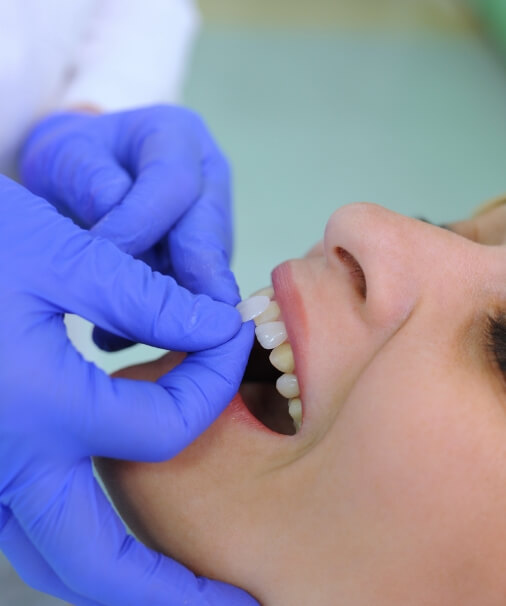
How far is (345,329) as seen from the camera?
86cm

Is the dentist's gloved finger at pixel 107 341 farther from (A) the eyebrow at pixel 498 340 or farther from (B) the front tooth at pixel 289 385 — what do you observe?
(A) the eyebrow at pixel 498 340

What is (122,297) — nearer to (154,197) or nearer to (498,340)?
(154,197)

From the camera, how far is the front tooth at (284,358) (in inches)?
36.4

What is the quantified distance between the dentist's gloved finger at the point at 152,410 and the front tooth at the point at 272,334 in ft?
0.31

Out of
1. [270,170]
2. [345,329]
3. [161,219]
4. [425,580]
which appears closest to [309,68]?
[270,170]

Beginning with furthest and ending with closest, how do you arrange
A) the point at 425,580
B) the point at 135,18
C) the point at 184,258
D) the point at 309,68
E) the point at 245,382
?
the point at 309,68 < the point at 135,18 < the point at 245,382 < the point at 184,258 < the point at 425,580

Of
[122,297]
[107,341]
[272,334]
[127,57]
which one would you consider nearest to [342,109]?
[127,57]

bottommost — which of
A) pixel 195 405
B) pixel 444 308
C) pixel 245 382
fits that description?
pixel 245 382

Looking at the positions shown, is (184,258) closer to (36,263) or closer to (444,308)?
(36,263)

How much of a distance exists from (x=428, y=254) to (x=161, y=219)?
437mm

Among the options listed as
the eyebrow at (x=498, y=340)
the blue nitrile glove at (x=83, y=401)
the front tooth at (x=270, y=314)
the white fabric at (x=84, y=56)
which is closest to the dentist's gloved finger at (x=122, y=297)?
the blue nitrile glove at (x=83, y=401)

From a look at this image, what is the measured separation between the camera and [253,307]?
3.13 feet

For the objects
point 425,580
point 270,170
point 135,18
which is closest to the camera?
point 425,580

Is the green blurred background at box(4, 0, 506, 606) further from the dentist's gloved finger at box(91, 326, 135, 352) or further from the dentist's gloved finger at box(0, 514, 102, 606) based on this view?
the dentist's gloved finger at box(0, 514, 102, 606)
